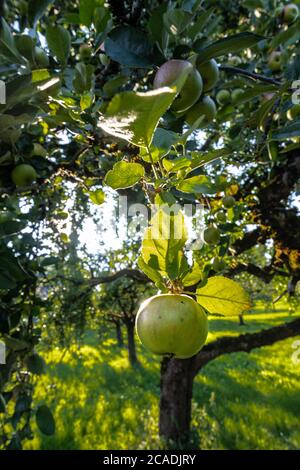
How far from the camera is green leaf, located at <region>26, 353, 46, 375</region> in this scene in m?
2.19

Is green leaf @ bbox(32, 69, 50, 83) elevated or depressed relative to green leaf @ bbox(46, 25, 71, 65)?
depressed

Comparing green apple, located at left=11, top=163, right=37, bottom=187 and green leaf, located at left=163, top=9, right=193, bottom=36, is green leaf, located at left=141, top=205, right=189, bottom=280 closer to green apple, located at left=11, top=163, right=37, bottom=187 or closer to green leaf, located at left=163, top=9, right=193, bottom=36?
green leaf, located at left=163, top=9, right=193, bottom=36

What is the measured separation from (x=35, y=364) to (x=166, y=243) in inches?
71.0

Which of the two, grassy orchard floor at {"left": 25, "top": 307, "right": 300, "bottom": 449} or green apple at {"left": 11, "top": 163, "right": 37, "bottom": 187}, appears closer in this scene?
green apple at {"left": 11, "top": 163, "right": 37, "bottom": 187}

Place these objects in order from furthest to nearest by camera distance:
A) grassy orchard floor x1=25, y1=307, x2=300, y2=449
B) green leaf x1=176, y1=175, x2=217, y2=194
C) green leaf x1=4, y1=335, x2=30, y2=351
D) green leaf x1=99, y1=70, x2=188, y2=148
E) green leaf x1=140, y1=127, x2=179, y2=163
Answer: grassy orchard floor x1=25, y1=307, x2=300, y2=449, green leaf x1=4, y1=335, x2=30, y2=351, green leaf x1=176, y1=175, x2=217, y2=194, green leaf x1=140, y1=127, x2=179, y2=163, green leaf x1=99, y1=70, x2=188, y2=148

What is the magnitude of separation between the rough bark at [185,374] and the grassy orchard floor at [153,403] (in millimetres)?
472

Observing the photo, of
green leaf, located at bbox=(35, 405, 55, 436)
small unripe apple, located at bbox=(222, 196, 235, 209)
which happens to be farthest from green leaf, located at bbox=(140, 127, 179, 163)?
green leaf, located at bbox=(35, 405, 55, 436)

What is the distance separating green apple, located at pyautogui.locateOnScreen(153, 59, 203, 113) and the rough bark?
4.64 meters

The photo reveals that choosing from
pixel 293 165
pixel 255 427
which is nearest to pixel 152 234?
pixel 293 165

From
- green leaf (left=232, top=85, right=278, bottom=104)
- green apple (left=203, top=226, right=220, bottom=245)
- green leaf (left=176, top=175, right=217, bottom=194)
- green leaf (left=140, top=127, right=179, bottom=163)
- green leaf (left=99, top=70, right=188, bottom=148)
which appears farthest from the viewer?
green apple (left=203, top=226, right=220, bottom=245)

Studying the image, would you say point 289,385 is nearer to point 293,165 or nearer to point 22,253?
point 293,165

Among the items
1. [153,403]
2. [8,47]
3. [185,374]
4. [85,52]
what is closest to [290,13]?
[85,52]

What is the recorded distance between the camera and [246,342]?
203 inches
